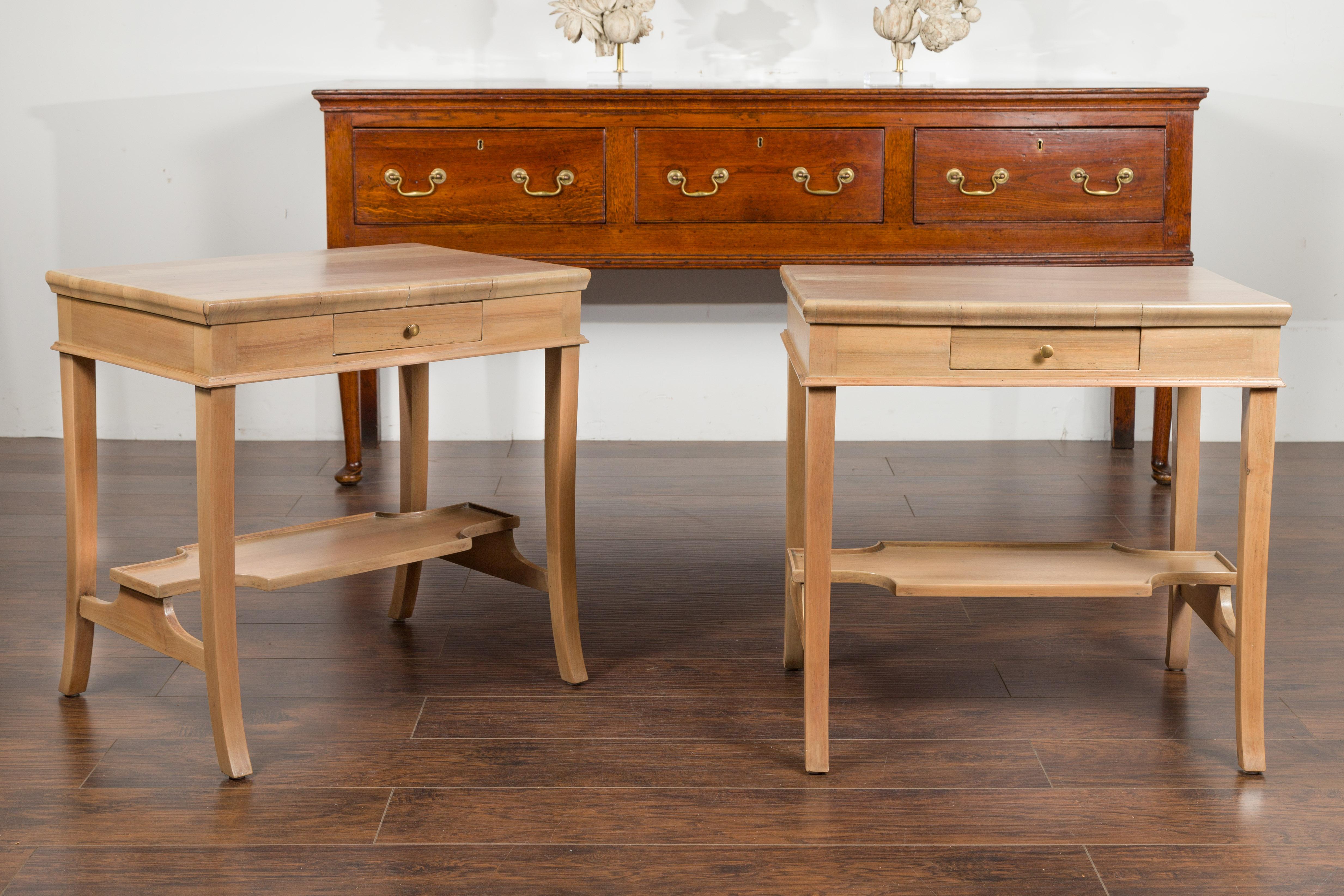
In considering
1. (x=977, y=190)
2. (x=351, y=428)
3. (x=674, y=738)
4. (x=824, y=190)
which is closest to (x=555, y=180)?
Answer: (x=824, y=190)

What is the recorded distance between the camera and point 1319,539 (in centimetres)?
277

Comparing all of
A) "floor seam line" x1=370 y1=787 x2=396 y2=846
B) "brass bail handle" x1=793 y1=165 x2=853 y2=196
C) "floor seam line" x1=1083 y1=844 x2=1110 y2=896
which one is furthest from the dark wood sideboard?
"floor seam line" x1=1083 y1=844 x2=1110 y2=896

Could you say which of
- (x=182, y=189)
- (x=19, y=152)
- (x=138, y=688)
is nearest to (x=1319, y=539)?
(x=138, y=688)

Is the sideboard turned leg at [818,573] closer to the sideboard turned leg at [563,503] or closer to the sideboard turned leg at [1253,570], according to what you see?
the sideboard turned leg at [563,503]

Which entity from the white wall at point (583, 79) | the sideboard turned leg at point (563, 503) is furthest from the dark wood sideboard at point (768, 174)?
the sideboard turned leg at point (563, 503)

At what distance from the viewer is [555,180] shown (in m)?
2.91

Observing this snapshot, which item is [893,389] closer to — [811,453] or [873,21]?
[873,21]

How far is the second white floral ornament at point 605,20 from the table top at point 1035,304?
1569 millimetres

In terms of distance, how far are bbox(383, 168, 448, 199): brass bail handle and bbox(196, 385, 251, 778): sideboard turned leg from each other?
4.38 feet

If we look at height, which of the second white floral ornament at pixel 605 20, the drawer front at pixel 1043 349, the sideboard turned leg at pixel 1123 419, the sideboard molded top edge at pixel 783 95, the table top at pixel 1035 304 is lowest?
the sideboard turned leg at pixel 1123 419

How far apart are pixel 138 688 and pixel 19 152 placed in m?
2.08

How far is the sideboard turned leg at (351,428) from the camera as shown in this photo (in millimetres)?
3170

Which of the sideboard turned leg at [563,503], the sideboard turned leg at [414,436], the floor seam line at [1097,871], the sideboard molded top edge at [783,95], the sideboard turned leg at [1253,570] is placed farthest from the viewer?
the sideboard molded top edge at [783,95]

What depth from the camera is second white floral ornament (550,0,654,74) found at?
315cm
